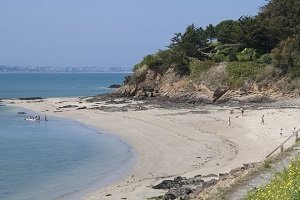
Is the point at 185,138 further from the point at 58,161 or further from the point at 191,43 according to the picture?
the point at 191,43

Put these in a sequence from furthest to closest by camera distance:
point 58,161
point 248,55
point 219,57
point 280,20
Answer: point 219,57 < point 248,55 < point 280,20 < point 58,161

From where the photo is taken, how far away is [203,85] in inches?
2256

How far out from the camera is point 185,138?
34125 mm

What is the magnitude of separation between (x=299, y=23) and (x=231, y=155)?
37.4 metres

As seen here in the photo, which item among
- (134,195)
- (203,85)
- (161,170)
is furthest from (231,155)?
(203,85)

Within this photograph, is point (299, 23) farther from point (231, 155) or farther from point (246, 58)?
point (231, 155)

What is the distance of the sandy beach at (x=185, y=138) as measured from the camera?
22938 mm

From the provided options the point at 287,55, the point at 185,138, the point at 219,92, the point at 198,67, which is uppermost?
the point at 287,55

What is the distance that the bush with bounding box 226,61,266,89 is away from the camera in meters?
53.8

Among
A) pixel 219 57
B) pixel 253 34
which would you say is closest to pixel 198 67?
pixel 219 57

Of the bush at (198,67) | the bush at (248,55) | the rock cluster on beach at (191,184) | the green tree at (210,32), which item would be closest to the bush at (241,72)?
the bush at (248,55)

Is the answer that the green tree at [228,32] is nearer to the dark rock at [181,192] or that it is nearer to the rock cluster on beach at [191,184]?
the rock cluster on beach at [191,184]

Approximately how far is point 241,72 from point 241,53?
7.37 meters

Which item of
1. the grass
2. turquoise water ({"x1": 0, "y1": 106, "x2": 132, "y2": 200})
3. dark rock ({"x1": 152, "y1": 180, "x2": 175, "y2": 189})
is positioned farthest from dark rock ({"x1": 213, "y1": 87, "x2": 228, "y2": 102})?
the grass
